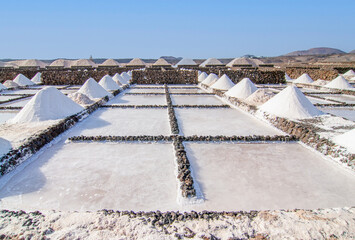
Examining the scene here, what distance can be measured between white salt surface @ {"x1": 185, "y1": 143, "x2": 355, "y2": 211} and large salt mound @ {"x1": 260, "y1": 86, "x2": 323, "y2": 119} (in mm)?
2596

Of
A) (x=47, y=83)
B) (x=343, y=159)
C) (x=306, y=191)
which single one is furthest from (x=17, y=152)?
(x=47, y=83)

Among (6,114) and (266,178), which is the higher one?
(6,114)

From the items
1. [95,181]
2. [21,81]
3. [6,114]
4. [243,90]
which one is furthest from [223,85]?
[21,81]

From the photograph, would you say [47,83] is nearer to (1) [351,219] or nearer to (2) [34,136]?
(2) [34,136]

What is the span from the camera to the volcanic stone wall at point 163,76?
2303 cm

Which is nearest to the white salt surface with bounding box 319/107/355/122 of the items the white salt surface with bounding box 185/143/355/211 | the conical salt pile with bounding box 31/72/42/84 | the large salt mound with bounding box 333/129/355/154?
the large salt mound with bounding box 333/129/355/154

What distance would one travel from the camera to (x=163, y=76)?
2303 centimetres

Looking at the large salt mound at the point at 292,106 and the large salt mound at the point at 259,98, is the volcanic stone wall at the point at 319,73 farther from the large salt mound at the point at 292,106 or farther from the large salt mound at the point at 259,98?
the large salt mound at the point at 292,106

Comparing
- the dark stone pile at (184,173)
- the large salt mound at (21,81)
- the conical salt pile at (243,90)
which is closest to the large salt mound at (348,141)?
the dark stone pile at (184,173)

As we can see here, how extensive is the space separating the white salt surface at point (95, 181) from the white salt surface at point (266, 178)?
2.33ft

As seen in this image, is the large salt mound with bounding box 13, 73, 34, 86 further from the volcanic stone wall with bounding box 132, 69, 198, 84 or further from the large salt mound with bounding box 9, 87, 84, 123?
the large salt mound with bounding box 9, 87, 84, 123

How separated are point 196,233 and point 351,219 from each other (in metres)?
1.95

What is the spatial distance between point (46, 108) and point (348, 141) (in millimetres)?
8693

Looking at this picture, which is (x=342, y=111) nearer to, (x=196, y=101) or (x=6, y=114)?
(x=196, y=101)
